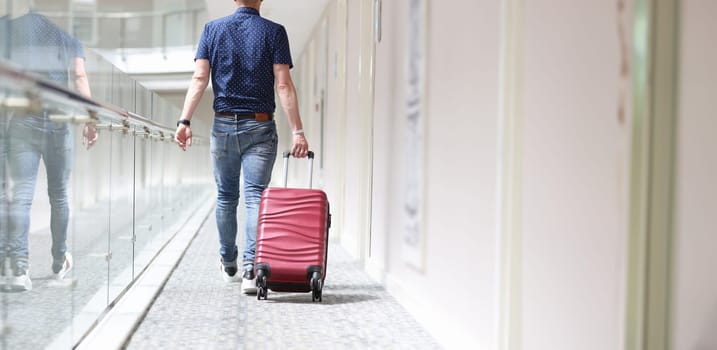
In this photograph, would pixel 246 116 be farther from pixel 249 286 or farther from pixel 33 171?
pixel 33 171

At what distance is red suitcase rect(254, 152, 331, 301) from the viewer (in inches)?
126

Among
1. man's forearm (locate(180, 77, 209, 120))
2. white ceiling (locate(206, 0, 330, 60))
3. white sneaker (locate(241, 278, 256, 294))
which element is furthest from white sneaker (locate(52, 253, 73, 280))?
white ceiling (locate(206, 0, 330, 60))

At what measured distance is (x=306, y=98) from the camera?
10.6m

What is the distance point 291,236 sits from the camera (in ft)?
10.7

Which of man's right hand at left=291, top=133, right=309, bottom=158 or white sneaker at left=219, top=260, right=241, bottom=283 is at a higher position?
man's right hand at left=291, top=133, right=309, bottom=158

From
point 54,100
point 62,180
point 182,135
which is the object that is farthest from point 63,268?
point 182,135

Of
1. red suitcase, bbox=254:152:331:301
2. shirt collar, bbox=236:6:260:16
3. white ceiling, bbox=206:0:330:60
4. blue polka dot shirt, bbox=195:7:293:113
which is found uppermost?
white ceiling, bbox=206:0:330:60

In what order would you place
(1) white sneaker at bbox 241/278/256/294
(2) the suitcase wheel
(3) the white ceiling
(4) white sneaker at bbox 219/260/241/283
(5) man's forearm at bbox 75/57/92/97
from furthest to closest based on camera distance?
(3) the white ceiling, (4) white sneaker at bbox 219/260/241/283, (1) white sneaker at bbox 241/278/256/294, (2) the suitcase wheel, (5) man's forearm at bbox 75/57/92/97

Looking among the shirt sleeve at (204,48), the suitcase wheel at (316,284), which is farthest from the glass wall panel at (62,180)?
the suitcase wheel at (316,284)

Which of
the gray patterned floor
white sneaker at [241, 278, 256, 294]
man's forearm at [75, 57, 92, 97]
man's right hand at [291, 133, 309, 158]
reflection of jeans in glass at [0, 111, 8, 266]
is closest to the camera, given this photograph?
reflection of jeans in glass at [0, 111, 8, 266]

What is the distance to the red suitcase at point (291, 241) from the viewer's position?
319 cm

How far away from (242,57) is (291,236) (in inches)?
33.3

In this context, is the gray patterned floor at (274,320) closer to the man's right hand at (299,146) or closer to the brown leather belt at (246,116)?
the man's right hand at (299,146)

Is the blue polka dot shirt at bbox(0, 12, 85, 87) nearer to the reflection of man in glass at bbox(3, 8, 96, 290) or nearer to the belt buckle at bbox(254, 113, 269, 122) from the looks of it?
the reflection of man in glass at bbox(3, 8, 96, 290)
